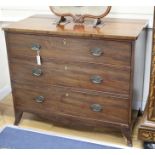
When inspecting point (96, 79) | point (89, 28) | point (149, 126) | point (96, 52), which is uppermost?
point (89, 28)

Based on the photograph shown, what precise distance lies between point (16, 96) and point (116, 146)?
0.77 metres

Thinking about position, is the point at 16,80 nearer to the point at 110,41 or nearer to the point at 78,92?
the point at 78,92

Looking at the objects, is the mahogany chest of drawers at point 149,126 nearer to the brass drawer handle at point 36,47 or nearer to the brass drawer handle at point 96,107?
the brass drawer handle at point 96,107

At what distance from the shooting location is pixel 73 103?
1.86 m

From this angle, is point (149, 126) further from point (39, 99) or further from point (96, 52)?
point (39, 99)

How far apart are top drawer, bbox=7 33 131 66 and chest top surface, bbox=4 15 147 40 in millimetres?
41

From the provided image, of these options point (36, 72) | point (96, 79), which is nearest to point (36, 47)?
point (36, 72)

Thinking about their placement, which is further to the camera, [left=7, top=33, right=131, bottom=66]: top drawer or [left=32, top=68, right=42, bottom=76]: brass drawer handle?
[left=32, top=68, right=42, bottom=76]: brass drawer handle

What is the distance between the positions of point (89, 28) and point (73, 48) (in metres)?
0.16

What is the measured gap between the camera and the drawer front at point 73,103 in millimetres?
1768

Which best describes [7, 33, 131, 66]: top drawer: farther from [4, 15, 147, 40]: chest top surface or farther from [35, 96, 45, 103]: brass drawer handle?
[35, 96, 45, 103]: brass drawer handle

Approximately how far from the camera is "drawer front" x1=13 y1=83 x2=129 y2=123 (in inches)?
69.6

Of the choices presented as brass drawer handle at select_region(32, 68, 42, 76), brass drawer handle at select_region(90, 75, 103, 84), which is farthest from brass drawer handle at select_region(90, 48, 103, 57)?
brass drawer handle at select_region(32, 68, 42, 76)

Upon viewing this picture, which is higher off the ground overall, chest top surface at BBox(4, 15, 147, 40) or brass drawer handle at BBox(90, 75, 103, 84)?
chest top surface at BBox(4, 15, 147, 40)
